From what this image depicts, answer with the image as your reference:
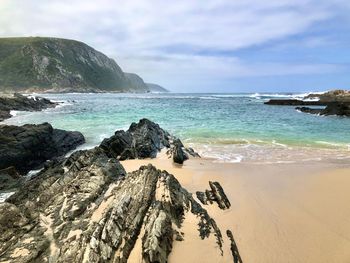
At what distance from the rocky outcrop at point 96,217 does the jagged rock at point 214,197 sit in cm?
83

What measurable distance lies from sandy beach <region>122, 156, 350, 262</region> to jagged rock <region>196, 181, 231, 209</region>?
0.21 metres

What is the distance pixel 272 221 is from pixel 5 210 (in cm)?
661

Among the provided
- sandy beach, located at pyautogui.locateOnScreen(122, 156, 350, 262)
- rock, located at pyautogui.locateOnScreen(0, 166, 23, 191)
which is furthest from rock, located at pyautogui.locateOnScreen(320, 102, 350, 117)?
rock, located at pyautogui.locateOnScreen(0, 166, 23, 191)

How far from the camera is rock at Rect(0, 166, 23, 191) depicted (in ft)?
40.2

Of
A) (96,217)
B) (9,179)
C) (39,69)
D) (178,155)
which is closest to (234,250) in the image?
(96,217)

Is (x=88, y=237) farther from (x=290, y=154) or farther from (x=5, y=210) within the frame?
(x=290, y=154)

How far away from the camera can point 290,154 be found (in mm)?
18203

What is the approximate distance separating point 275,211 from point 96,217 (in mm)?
5105

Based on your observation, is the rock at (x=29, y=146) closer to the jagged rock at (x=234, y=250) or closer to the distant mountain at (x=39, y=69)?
the jagged rock at (x=234, y=250)

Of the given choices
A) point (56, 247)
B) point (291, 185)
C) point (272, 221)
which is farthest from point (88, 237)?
point (291, 185)

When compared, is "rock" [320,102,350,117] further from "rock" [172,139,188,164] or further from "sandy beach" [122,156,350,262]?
"rock" [172,139,188,164]

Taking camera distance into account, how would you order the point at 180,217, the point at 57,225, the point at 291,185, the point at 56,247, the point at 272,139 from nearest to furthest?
the point at 56,247
the point at 57,225
the point at 180,217
the point at 291,185
the point at 272,139

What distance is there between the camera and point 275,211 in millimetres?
9773

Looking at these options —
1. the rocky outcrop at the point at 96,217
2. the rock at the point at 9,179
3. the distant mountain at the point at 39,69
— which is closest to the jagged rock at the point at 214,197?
the rocky outcrop at the point at 96,217
